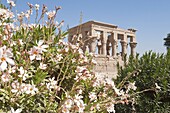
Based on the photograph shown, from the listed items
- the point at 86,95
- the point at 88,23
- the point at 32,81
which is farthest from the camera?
the point at 88,23

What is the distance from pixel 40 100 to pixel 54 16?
84cm

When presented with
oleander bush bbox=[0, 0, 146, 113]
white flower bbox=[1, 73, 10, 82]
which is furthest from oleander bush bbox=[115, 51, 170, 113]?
white flower bbox=[1, 73, 10, 82]

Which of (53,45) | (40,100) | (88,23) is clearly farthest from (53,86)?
(88,23)

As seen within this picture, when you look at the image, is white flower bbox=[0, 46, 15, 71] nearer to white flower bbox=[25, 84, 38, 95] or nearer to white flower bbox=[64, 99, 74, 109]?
white flower bbox=[25, 84, 38, 95]

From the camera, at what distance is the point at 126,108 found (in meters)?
4.72

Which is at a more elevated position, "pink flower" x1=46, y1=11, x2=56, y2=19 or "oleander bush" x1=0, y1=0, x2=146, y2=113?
"pink flower" x1=46, y1=11, x2=56, y2=19

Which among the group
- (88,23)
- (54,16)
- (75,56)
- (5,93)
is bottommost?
(5,93)

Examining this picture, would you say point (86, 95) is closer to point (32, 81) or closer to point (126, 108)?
point (32, 81)

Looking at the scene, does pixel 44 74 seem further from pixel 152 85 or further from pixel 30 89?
pixel 152 85

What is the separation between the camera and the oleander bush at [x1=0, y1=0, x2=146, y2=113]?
1.85m

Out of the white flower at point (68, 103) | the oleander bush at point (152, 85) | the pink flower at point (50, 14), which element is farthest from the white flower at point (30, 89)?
the oleander bush at point (152, 85)

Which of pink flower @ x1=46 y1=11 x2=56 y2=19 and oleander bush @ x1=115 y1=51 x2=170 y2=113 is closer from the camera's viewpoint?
pink flower @ x1=46 y1=11 x2=56 y2=19

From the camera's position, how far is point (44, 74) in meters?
2.07

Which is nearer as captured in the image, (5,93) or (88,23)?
(5,93)
